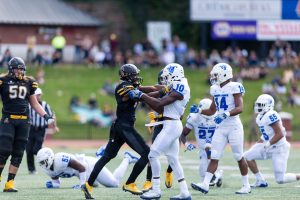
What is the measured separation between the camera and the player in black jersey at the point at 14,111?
43.5ft

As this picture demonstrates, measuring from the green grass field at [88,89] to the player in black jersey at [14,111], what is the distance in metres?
17.6

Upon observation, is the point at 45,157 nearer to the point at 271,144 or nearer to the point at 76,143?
the point at 271,144

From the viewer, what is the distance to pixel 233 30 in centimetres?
4103

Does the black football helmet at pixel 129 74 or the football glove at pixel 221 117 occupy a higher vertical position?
the black football helmet at pixel 129 74

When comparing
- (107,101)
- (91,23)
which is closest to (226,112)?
(107,101)

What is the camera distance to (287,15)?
Answer: 40906 millimetres

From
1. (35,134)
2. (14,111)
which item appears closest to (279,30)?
(35,134)

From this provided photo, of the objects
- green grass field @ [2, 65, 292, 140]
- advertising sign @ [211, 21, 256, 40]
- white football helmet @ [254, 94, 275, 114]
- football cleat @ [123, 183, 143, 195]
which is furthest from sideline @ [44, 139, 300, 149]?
football cleat @ [123, 183, 143, 195]

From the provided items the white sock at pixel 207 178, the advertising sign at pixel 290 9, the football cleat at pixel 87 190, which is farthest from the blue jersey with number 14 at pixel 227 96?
the advertising sign at pixel 290 9

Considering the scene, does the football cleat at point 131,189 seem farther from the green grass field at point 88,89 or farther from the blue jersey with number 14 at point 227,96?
the green grass field at point 88,89

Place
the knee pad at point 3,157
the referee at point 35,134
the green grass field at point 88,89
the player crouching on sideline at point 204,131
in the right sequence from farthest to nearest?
the green grass field at point 88,89
the referee at point 35,134
the player crouching on sideline at point 204,131
the knee pad at point 3,157

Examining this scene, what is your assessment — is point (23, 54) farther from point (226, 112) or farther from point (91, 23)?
point (226, 112)

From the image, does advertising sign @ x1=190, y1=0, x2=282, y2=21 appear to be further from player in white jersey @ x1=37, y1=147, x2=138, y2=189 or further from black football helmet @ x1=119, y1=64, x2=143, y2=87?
black football helmet @ x1=119, y1=64, x2=143, y2=87

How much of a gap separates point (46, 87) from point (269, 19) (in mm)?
10429
